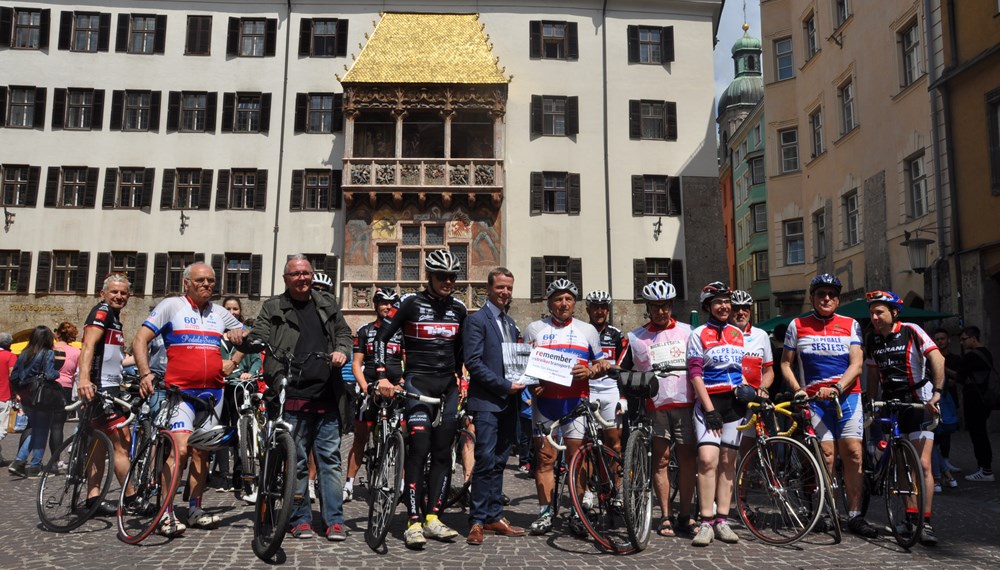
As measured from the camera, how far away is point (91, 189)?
29500mm

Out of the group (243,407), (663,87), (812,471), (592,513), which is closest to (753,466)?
(812,471)

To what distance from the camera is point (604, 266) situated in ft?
97.4

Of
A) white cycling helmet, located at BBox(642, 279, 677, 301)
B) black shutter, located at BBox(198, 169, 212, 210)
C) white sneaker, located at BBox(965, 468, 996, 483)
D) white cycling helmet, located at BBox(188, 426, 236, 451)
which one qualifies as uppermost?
black shutter, located at BBox(198, 169, 212, 210)

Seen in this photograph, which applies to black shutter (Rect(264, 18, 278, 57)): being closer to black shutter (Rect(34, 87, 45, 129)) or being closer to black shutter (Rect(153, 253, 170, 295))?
black shutter (Rect(34, 87, 45, 129))

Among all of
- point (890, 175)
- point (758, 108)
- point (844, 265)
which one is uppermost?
point (758, 108)

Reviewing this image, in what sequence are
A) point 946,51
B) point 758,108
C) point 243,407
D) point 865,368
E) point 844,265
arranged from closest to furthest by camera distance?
point 243,407
point 865,368
point 946,51
point 844,265
point 758,108

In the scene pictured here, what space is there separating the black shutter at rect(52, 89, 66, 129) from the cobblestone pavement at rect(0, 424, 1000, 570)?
26391mm

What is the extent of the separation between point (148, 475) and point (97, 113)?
27.4 m

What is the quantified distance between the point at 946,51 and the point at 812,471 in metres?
16.6

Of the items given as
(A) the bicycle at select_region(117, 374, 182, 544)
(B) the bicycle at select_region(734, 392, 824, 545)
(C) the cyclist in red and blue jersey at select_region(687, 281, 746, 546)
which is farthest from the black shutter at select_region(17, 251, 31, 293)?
(B) the bicycle at select_region(734, 392, 824, 545)

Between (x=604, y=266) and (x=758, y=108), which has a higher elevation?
(x=758, y=108)

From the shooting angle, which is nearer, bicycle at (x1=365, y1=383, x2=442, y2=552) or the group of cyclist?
bicycle at (x1=365, y1=383, x2=442, y2=552)

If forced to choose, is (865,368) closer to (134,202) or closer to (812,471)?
(812,471)

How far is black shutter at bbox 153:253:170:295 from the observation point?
2908cm
